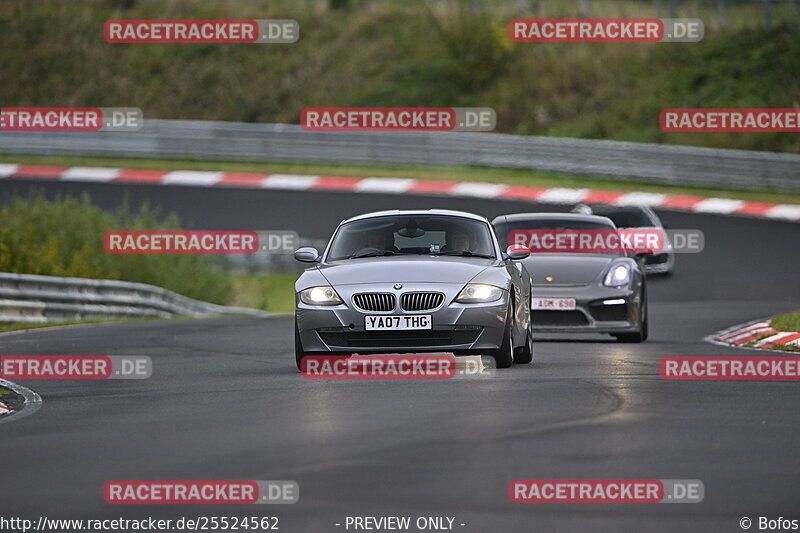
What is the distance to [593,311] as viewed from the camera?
16312 mm

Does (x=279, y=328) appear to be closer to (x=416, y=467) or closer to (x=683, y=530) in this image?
(x=416, y=467)

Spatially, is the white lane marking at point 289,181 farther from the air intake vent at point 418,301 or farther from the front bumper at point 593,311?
the air intake vent at point 418,301

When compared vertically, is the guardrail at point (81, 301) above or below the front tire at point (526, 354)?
above

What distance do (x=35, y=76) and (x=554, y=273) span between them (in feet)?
117

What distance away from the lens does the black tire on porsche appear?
42.1ft

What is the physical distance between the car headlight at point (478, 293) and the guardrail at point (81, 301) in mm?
10666

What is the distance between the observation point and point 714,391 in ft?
37.6

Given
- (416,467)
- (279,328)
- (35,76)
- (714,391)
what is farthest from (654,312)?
(35,76)

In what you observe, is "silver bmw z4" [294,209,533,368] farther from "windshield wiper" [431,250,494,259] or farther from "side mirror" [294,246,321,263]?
"side mirror" [294,246,321,263]

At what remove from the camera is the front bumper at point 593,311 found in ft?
53.4

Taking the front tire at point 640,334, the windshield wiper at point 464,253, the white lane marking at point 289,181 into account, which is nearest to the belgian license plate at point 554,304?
the front tire at point 640,334

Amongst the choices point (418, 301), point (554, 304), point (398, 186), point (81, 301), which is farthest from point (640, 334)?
point (398, 186)

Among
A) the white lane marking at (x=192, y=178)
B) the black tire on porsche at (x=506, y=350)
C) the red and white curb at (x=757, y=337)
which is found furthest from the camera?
the white lane marking at (x=192, y=178)

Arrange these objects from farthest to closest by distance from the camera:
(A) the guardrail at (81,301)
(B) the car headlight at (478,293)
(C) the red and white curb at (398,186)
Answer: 1. (C) the red and white curb at (398,186)
2. (A) the guardrail at (81,301)
3. (B) the car headlight at (478,293)
